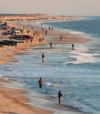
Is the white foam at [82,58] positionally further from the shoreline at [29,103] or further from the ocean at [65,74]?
the shoreline at [29,103]

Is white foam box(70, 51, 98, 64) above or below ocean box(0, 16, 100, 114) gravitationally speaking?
below

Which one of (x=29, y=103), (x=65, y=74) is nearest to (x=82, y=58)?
(x=65, y=74)

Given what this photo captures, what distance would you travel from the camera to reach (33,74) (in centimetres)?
4922

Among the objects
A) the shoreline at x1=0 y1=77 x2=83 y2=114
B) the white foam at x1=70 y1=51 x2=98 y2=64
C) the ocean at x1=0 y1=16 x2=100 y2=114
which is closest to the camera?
the shoreline at x1=0 y1=77 x2=83 y2=114

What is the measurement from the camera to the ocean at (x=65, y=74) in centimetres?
3722

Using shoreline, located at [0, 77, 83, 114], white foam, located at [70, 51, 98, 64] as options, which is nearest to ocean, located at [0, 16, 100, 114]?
white foam, located at [70, 51, 98, 64]

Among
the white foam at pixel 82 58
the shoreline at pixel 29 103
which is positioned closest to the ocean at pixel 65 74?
the white foam at pixel 82 58

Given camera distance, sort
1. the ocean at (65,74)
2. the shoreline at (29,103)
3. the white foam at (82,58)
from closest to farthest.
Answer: the shoreline at (29,103)
the ocean at (65,74)
the white foam at (82,58)

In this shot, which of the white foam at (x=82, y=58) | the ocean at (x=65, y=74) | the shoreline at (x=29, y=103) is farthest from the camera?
the white foam at (x=82, y=58)

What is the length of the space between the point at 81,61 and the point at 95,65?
405cm

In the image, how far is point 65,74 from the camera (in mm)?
48969

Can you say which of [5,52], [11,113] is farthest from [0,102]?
[5,52]

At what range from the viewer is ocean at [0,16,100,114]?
122ft

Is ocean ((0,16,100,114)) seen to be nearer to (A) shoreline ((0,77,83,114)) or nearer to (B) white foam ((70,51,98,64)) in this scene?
(B) white foam ((70,51,98,64))
